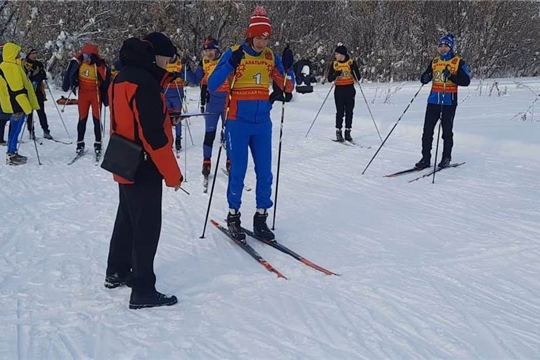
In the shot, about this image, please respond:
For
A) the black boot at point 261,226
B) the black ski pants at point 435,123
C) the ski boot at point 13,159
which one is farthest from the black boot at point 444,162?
the ski boot at point 13,159

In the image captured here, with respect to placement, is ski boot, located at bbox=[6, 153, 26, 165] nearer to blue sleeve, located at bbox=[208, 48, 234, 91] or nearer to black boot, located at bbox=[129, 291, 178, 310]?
blue sleeve, located at bbox=[208, 48, 234, 91]

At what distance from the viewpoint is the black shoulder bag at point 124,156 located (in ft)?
11.1

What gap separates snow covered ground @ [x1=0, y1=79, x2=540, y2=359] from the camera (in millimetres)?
3168

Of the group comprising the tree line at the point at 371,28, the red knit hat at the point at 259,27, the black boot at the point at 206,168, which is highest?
the tree line at the point at 371,28

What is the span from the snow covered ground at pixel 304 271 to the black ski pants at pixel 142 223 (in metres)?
0.23

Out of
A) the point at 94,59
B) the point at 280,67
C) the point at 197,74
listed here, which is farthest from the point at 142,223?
the point at 197,74

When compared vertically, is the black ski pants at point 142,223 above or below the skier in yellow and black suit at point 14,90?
below

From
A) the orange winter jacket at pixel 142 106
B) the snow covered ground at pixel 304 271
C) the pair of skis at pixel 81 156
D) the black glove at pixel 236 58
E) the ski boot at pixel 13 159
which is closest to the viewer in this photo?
the snow covered ground at pixel 304 271

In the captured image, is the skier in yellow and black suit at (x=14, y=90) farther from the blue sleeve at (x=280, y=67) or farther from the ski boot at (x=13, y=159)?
the blue sleeve at (x=280, y=67)

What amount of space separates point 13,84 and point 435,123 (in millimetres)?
6442

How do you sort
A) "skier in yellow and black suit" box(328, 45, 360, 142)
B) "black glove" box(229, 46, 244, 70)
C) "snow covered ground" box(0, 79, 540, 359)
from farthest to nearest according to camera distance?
"skier in yellow and black suit" box(328, 45, 360, 142) → "black glove" box(229, 46, 244, 70) → "snow covered ground" box(0, 79, 540, 359)

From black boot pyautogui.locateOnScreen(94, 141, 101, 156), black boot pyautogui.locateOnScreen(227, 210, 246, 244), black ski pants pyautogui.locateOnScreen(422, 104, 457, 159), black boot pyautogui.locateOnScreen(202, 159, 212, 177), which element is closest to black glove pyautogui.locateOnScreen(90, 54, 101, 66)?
black boot pyautogui.locateOnScreen(94, 141, 101, 156)

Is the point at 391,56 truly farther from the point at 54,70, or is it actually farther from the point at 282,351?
the point at 282,351

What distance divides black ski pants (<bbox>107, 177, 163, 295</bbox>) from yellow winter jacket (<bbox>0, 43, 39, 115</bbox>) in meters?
5.11
